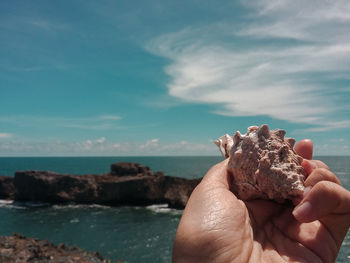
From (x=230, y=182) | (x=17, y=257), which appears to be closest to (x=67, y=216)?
(x=17, y=257)

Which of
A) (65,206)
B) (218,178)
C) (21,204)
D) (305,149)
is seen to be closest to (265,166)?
(218,178)

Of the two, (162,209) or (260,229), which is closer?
(260,229)

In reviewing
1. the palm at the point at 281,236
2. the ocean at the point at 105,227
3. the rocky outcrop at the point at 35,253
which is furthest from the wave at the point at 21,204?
the palm at the point at 281,236

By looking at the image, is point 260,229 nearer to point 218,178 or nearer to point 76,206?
point 218,178

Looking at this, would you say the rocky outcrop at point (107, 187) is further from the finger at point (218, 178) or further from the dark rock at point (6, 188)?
the finger at point (218, 178)

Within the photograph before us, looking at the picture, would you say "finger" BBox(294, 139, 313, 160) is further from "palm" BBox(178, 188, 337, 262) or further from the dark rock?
the dark rock

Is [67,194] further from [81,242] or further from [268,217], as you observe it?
[268,217]
